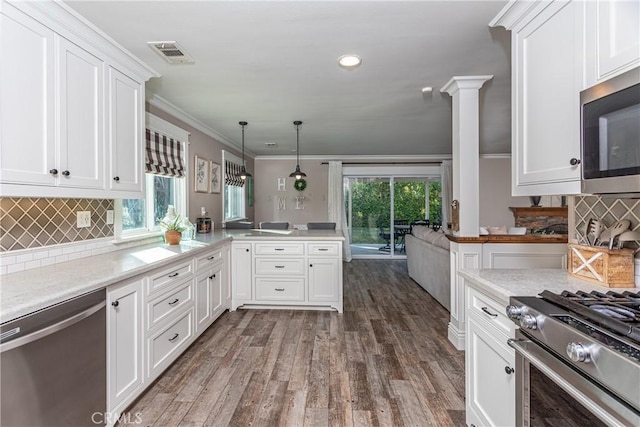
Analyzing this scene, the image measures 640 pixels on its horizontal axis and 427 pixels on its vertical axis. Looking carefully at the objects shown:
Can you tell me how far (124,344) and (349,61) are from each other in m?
2.43

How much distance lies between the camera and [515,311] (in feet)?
3.92

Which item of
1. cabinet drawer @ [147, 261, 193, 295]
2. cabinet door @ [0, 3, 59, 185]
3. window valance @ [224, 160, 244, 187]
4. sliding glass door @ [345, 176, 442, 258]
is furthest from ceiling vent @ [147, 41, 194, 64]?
sliding glass door @ [345, 176, 442, 258]

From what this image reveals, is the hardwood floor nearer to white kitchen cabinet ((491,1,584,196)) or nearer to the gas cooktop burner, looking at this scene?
the gas cooktop burner

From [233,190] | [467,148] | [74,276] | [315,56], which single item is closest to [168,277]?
[74,276]

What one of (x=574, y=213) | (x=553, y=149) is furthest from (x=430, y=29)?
(x=574, y=213)

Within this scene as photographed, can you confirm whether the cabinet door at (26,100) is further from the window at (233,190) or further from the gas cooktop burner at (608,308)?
the window at (233,190)

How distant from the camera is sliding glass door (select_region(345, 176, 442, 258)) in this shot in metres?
7.46

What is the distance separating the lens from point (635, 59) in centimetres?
105

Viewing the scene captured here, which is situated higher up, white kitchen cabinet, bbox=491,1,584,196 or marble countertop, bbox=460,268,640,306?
white kitchen cabinet, bbox=491,1,584,196

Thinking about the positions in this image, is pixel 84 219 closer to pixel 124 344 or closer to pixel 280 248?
pixel 124 344

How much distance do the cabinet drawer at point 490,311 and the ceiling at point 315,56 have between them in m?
1.58

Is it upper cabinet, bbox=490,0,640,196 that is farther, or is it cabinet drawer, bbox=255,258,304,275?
cabinet drawer, bbox=255,258,304,275

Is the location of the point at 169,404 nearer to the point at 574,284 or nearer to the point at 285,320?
the point at 285,320

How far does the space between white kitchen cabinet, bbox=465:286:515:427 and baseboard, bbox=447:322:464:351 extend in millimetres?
1105
